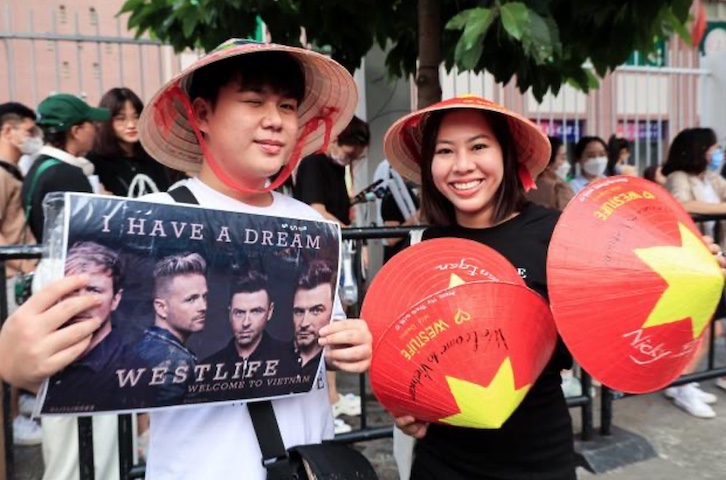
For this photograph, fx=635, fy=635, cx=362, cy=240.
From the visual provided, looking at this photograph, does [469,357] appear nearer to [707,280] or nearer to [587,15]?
[707,280]

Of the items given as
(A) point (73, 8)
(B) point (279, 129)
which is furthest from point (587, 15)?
(A) point (73, 8)

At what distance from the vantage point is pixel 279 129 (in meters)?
1.28

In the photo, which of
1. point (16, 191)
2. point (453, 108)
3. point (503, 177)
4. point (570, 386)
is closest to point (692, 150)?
point (570, 386)

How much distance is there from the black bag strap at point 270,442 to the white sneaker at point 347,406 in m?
2.76

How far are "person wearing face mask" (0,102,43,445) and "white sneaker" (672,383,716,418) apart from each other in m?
3.75

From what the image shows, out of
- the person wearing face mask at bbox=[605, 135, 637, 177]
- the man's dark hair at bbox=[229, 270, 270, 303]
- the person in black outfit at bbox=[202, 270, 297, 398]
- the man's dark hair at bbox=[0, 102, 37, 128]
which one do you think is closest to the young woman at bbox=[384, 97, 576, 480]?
the person in black outfit at bbox=[202, 270, 297, 398]

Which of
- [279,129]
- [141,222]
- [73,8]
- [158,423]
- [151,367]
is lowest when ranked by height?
[158,423]

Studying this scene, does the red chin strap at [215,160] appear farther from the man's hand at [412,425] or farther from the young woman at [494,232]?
the man's hand at [412,425]

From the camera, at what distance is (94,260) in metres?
0.94

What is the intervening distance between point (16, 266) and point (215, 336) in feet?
5.58

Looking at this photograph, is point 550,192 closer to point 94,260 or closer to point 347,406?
point 347,406

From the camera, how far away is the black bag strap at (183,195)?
4.12ft

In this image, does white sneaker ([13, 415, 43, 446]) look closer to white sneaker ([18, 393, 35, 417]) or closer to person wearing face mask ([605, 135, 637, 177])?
white sneaker ([18, 393, 35, 417])

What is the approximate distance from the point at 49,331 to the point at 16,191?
10.1ft
